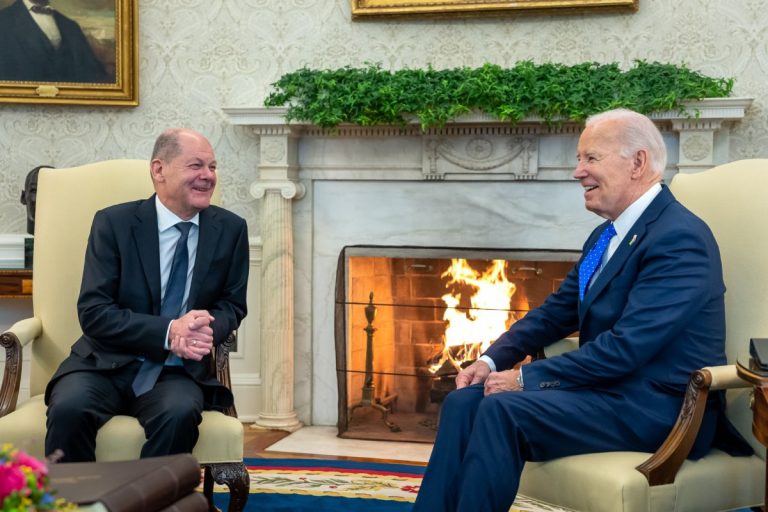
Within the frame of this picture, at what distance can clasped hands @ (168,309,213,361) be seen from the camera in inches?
131

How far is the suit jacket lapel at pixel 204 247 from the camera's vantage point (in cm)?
354

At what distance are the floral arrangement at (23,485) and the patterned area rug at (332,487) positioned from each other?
2.48 metres

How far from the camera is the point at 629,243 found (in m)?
3.13

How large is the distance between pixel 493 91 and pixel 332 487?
203 cm

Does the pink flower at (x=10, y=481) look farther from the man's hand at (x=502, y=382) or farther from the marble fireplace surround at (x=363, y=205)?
the marble fireplace surround at (x=363, y=205)

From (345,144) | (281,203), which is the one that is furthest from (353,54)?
(281,203)

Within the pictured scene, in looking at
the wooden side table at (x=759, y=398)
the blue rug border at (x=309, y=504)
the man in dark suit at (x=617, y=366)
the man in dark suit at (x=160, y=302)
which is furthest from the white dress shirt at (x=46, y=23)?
the wooden side table at (x=759, y=398)

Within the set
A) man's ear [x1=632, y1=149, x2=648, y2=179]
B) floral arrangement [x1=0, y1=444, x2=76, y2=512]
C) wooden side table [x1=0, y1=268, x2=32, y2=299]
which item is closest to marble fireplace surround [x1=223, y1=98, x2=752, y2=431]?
wooden side table [x1=0, y1=268, x2=32, y2=299]

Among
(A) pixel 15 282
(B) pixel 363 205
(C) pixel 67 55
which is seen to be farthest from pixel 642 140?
(C) pixel 67 55

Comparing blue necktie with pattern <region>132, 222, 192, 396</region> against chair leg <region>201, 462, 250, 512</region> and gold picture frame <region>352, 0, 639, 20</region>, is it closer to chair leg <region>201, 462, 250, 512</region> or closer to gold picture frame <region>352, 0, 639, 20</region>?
chair leg <region>201, 462, 250, 512</region>

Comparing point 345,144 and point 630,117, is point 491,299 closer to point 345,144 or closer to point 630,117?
point 345,144

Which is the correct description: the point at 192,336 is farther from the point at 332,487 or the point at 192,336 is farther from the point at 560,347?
the point at 332,487

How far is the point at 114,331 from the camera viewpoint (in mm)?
3371

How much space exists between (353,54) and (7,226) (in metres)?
2.27
